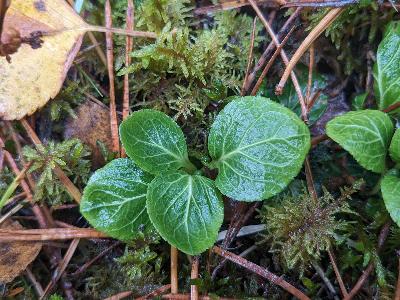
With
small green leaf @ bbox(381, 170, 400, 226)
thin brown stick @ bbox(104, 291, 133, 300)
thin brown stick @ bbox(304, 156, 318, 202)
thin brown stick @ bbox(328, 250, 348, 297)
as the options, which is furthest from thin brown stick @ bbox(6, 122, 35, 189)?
small green leaf @ bbox(381, 170, 400, 226)

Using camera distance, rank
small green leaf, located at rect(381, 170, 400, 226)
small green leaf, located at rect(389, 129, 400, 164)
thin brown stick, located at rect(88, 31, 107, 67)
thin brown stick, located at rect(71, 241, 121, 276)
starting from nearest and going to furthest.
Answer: small green leaf, located at rect(381, 170, 400, 226), small green leaf, located at rect(389, 129, 400, 164), thin brown stick, located at rect(71, 241, 121, 276), thin brown stick, located at rect(88, 31, 107, 67)

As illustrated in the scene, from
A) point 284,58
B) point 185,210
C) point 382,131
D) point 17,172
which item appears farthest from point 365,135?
point 17,172

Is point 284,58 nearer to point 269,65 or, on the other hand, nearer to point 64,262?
point 269,65

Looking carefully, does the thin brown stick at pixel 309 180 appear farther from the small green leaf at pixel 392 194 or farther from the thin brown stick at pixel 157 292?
the thin brown stick at pixel 157 292

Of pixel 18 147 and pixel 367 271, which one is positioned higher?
pixel 18 147

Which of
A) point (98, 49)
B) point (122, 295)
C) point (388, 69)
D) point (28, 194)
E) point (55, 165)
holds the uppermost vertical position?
point (98, 49)

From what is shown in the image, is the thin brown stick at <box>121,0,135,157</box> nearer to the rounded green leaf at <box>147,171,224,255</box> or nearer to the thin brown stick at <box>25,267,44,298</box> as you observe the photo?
the rounded green leaf at <box>147,171,224,255</box>
